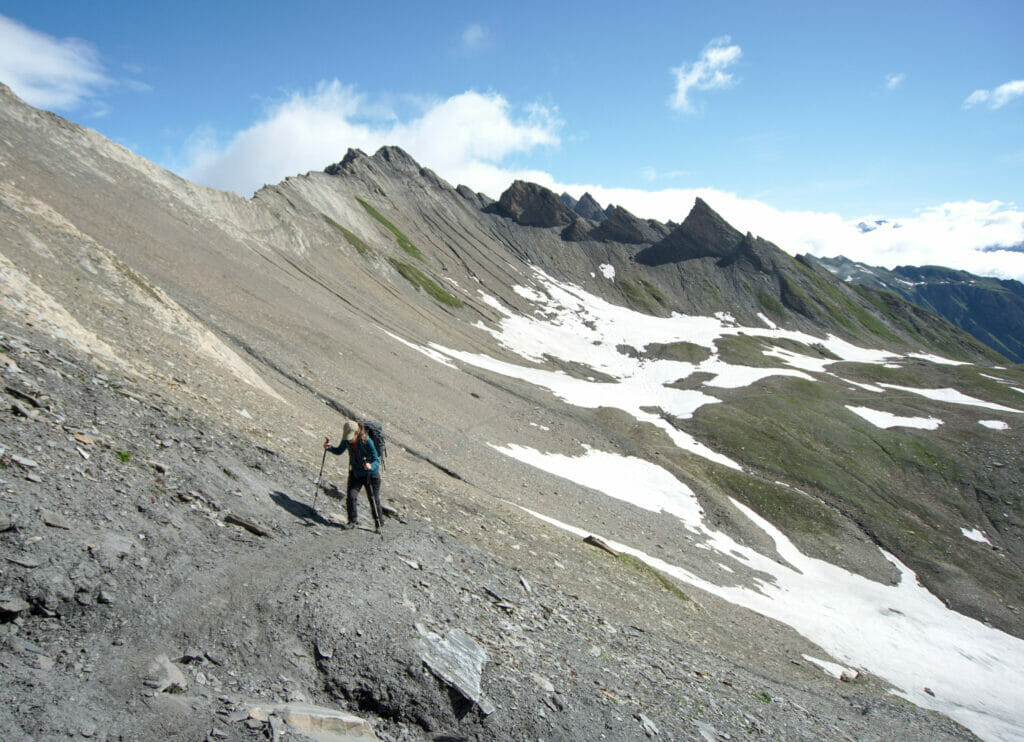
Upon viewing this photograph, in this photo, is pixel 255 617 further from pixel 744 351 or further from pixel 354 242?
pixel 744 351

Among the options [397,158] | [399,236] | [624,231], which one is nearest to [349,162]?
[397,158]

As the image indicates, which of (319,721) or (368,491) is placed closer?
(319,721)

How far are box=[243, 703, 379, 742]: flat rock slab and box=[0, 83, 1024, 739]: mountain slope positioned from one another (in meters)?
0.52

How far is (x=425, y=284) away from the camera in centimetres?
10350

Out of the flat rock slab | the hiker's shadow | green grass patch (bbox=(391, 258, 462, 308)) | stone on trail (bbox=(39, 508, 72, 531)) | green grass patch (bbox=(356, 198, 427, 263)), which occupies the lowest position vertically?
the flat rock slab

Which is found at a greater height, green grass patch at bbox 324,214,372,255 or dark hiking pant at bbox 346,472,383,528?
green grass patch at bbox 324,214,372,255

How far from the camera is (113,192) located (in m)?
52.4

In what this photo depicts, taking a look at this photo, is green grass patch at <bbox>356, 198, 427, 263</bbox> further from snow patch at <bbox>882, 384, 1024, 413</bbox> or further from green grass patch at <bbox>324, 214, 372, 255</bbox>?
snow patch at <bbox>882, 384, 1024, 413</bbox>

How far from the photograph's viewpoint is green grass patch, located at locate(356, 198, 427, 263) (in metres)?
124

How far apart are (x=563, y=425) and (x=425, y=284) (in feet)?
187

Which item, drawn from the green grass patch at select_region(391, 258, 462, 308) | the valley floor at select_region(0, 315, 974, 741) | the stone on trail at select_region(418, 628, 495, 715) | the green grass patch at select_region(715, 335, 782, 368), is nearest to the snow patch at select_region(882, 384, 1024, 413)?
the green grass patch at select_region(715, 335, 782, 368)

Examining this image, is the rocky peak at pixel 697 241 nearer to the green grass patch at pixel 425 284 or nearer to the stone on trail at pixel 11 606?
the green grass patch at pixel 425 284

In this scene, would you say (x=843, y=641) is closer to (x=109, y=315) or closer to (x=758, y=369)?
(x=109, y=315)

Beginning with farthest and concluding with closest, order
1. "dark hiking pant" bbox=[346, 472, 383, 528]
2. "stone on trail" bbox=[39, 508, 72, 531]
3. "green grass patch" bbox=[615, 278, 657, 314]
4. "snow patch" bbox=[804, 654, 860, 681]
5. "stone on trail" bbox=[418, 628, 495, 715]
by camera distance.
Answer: "green grass patch" bbox=[615, 278, 657, 314], "snow patch" bbox=[804, 654, 860, 681], "dark hiking pant" bbox=[346, 472, 383, 528], "stone on trail" bbox=[418, 628, 495, 715], "stone on trail" bbox=[39, 508, 72, 531]
